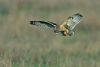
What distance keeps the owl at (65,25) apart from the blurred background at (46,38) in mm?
1181

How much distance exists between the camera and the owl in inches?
230

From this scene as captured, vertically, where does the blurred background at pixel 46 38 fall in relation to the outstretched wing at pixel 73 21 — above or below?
below

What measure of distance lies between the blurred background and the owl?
1.18 meters

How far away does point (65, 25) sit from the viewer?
602 centimetres

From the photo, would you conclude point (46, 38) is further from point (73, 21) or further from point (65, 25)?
point (73, 21)

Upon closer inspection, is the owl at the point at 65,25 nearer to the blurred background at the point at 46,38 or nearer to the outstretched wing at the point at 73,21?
the outstretched wing at the point at 73,21

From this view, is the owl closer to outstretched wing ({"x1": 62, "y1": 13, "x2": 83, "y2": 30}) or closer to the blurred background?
outstretched wing ({"x1": 62, "y1": 13, "x2": 83, "y2": 30})

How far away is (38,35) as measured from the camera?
429 inches

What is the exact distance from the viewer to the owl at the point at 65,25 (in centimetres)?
585

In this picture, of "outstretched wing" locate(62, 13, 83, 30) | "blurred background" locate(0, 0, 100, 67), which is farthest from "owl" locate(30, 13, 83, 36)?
"blurred background" locate(0, 0, 100, 67)

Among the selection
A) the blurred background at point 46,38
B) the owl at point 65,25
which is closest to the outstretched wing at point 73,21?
the owl at point 65,25

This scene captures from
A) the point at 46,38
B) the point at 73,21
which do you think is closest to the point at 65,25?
the point at 73,21

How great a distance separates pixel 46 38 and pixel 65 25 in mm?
4499

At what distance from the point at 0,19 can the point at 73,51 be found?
10.2 ft
